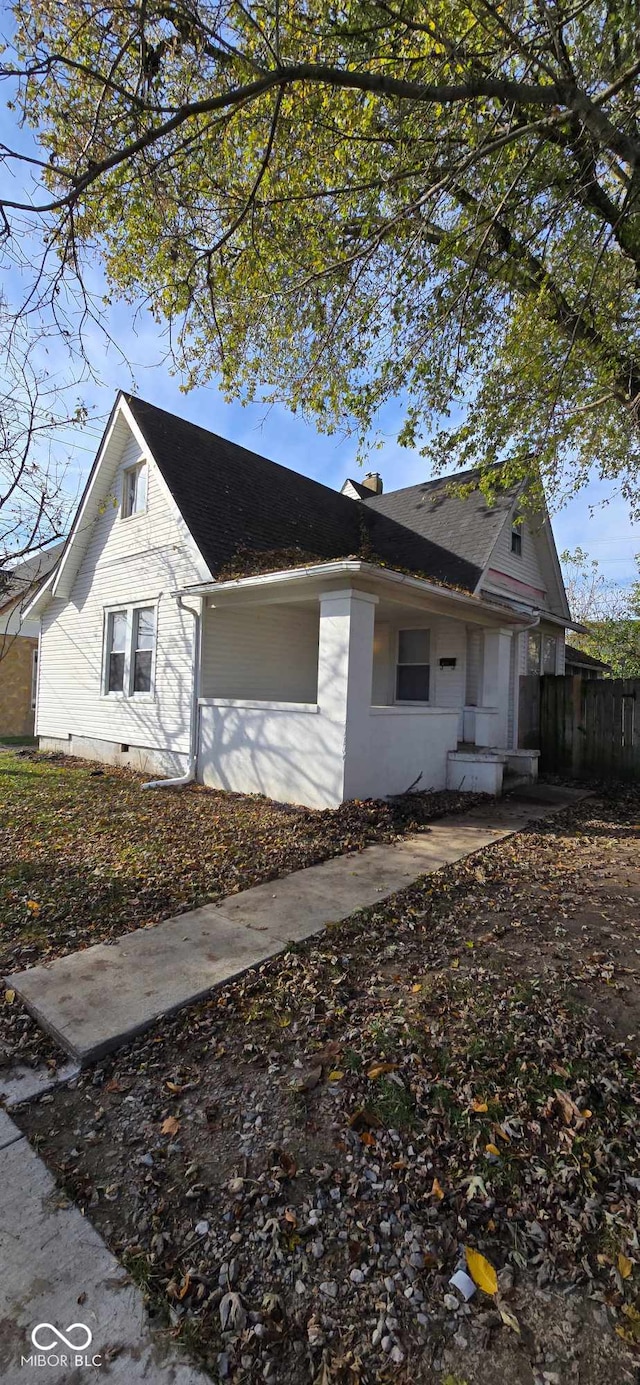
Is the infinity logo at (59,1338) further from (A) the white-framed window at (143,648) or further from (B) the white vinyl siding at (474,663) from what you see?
(B) the white vinyl siding at (474,663)

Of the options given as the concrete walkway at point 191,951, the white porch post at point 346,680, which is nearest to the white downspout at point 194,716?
the white porch post at point 346,680

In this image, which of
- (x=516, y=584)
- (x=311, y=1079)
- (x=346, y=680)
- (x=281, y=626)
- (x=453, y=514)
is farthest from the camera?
(x=516, y=584)

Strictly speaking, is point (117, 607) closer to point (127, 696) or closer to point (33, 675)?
point (127, 696)

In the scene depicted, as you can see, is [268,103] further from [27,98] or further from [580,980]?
[580,980]

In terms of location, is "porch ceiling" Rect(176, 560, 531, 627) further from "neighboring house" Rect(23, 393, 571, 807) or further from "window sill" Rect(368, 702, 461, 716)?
"window sill" Rect(368, 702, 461, 716)

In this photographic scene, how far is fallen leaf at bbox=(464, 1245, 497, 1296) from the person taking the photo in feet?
5.23

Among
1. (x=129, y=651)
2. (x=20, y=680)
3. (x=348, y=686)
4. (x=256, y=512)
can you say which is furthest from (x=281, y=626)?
(x=20, y=680)

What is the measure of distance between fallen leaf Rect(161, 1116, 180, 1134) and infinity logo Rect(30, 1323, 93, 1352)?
634 millimetres

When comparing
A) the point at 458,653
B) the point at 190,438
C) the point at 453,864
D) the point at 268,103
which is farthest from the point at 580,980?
the point at 190,438

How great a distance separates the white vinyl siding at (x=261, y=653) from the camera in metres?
9.38

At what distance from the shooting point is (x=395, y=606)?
995 cm

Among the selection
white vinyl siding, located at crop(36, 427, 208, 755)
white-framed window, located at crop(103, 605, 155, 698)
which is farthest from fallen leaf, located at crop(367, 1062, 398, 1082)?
white-framed window, located at crop(103, 605, 155, 698)

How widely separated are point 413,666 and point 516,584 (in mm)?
3256

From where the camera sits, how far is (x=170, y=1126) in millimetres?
2166
